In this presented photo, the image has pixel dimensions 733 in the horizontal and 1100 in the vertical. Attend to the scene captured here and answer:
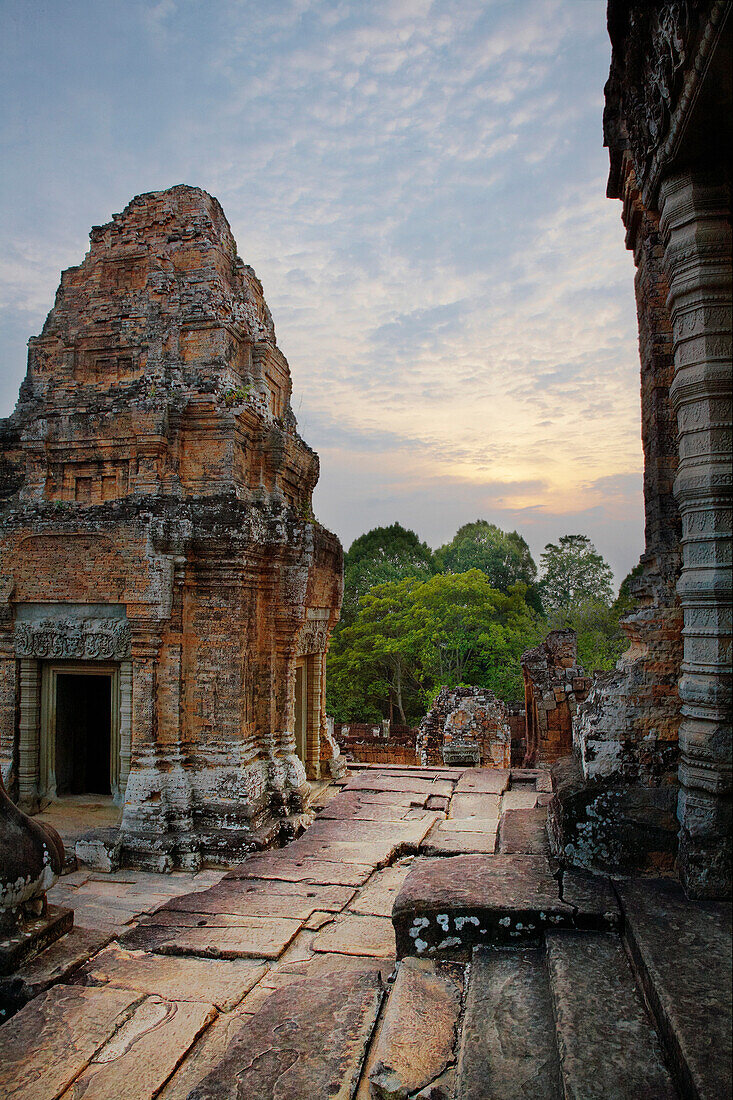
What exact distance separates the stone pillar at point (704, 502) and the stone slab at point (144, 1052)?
2704 millimetres

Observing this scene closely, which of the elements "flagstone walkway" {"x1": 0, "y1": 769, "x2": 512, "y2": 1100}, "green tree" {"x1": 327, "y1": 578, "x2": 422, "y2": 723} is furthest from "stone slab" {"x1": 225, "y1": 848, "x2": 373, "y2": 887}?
"green tree" {"x1": 327, "y1": 578, "x2": 422, "y2": 723}

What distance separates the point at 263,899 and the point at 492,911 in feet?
9.17

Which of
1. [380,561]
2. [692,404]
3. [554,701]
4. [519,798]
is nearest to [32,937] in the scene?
[692,404]

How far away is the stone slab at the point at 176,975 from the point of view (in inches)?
160

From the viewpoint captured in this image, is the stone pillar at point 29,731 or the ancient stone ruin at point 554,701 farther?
the ancient stone ruin at point 554,701

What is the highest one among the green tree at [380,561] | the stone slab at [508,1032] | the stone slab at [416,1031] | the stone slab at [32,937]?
the green tree at [380,561]

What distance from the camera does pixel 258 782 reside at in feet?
24.1

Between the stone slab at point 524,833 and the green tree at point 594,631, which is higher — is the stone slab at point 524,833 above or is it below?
below

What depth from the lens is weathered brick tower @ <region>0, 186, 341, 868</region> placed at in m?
7.27

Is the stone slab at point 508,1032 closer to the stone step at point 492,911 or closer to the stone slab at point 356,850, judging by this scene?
the stone step at point 492,911

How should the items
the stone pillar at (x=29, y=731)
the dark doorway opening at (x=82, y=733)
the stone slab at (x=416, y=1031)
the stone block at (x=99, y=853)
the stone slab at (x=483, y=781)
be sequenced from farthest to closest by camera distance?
the stone slab at (x=483, y=781) < the dark doorway opening at (x=82, y=733) < the stone pillar at (x=29, y=731) < the stone block at (x=99, y=853) < the stone slab at (x=416, y=1031)

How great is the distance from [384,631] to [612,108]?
25.0 meters

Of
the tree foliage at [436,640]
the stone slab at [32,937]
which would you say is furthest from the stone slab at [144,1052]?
the tree foliage at [436,640]

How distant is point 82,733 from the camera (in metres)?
8.85
